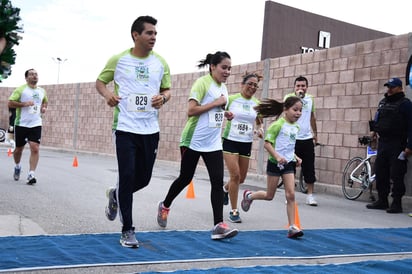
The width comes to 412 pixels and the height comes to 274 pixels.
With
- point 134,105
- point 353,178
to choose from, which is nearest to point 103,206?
point 134,105

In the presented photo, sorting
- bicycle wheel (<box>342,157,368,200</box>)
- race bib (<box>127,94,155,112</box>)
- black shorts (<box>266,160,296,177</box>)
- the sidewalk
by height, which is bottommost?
the sidewalk

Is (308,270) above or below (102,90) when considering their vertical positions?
below

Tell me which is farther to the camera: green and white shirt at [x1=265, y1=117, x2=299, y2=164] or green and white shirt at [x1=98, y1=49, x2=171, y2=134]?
green and white shirt at [x1=265, y1=117, x2=299, y2=164]

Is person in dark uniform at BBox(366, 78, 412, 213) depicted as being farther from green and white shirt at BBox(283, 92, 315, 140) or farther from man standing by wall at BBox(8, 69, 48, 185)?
man standing by wall at BBox(8, 69, 48, 185)

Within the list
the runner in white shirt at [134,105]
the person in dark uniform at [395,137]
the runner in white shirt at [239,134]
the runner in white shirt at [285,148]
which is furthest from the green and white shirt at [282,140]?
the person in dark uniform at [395,137]

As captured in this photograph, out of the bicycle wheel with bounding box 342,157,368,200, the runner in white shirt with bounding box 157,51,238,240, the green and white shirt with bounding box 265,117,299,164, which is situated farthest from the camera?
the bicycle wheel with bounding box 342,157,368,200

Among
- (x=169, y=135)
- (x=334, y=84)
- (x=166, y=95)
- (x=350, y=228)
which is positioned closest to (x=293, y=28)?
(x=169, y=135)

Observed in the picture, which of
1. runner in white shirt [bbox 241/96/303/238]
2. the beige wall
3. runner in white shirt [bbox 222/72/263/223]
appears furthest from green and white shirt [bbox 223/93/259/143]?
the beige wall

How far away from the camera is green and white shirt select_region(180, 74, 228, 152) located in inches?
225

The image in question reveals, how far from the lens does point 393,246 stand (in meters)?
5.70

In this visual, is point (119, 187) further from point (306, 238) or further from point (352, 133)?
point (352, 133)

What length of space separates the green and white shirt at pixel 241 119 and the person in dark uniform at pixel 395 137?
2.87m

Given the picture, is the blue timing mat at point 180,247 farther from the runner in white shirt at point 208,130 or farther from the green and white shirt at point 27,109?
the green and white shirt at point 27,109

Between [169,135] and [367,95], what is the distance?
913cm
